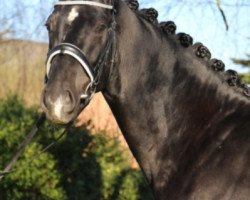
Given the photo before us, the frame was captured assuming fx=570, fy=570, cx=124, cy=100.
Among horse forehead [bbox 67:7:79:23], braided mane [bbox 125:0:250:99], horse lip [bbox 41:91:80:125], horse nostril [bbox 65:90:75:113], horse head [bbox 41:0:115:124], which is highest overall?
braided mane [bbox 125:0:250:99]

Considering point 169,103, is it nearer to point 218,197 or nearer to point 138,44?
point 138,44

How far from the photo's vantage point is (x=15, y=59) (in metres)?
15.5

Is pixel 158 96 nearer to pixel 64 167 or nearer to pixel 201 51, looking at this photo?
pixel 201 51

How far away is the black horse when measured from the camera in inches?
144

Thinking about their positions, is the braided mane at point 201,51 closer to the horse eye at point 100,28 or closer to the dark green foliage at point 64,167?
the horse eye at point 100,28

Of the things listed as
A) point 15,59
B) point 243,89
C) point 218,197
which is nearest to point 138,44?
point 243,89

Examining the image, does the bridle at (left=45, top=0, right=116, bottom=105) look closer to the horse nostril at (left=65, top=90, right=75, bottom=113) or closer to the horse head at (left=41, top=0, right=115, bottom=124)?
the horse head at (left=41, top=0, right=115, bottom=124)

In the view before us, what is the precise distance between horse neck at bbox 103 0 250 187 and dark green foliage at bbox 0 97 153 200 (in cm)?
325

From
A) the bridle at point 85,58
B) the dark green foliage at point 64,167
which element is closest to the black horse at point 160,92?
the bridle at point 85,58

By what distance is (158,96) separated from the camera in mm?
4035

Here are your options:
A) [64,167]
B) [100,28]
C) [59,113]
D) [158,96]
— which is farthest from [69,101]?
[64,167]

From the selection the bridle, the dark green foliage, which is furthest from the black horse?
the dark green foliage

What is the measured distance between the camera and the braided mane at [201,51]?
13.3 ft

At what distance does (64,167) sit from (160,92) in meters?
3.71
